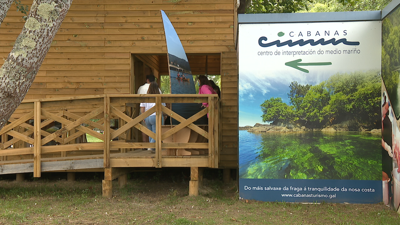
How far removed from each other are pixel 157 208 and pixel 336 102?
301cm

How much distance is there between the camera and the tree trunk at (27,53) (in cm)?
282

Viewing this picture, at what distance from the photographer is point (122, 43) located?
25.5 feet

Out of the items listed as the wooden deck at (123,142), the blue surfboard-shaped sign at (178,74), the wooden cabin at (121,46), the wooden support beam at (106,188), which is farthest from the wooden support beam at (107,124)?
the wooden cabin at (121,46)

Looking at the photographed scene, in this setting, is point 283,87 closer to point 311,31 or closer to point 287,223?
point 311,31

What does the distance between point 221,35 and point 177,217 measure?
428 centimetres

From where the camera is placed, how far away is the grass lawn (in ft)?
15.0

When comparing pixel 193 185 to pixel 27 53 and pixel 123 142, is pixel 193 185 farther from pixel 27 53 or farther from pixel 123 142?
pixel 27 53

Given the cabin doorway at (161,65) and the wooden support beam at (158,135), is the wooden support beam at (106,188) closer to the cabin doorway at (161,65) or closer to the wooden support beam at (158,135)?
the wooden support beam at (158,135)

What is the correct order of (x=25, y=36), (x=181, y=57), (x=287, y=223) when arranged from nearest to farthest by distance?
(x=25, y=36) → (x=287, y=223) → (x=181, y=57)

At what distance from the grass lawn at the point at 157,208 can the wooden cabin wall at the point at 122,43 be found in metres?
2.02

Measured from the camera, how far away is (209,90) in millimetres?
6656

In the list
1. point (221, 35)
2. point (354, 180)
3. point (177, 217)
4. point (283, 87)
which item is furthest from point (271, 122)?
point (221, 35)

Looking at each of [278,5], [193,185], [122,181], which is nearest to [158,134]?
[193,185]

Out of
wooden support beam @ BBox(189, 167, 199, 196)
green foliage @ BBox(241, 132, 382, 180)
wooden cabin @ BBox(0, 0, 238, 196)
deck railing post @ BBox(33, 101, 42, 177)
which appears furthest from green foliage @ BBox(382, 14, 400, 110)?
deck railing post @ BBox(33, 101, 42, 177)
